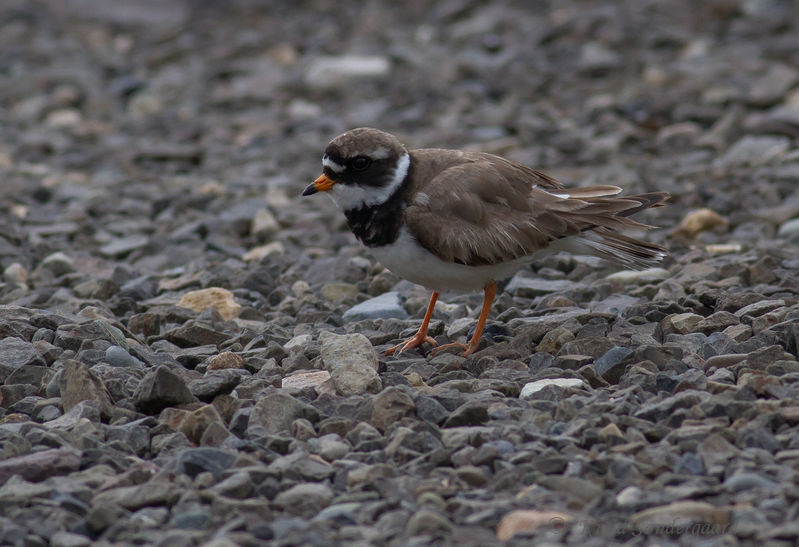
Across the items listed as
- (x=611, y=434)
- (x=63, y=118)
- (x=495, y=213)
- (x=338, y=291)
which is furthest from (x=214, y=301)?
(x=63, y=118)

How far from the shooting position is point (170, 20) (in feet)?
61.7

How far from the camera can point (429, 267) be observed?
6.80 meters

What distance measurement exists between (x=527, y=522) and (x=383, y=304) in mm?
3921

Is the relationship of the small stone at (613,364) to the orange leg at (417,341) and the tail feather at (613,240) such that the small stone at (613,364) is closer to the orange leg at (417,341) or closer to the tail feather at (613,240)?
the tail feather at (613,240)

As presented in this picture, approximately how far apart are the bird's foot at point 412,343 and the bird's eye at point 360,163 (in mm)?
1223

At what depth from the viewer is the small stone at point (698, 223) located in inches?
378

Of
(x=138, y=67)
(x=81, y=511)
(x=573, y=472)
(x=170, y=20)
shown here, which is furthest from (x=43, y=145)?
(x=573, y=472)

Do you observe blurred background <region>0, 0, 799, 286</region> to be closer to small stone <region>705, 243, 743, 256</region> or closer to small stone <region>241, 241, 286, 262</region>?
small stone <region>241, 241, 286, 262</region>

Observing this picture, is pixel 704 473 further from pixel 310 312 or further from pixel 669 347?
pixel 310 312

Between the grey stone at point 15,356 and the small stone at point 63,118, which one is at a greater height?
the small stone at point 63,118

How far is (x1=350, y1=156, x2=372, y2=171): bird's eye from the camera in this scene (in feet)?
23.2

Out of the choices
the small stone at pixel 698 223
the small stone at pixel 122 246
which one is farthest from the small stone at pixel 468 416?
the small stone at pixel 122 246

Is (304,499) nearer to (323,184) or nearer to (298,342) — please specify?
(298,342)

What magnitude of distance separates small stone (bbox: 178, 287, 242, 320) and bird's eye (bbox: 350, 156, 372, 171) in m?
1.66
